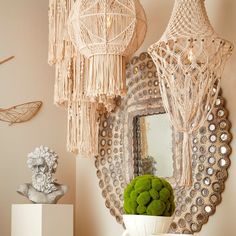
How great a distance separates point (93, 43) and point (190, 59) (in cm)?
44

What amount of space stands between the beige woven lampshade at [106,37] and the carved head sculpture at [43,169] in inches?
19.7

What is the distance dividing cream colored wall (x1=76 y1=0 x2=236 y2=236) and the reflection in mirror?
1.09 feet

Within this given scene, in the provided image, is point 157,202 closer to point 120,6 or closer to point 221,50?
point 221,50

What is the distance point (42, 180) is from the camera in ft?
8.77

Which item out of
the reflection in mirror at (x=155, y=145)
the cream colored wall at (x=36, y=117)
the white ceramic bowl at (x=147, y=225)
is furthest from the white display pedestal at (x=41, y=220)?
the white ceramic bowl at (x=147, y=225)

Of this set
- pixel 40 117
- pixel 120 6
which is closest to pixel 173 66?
pixel 120 6

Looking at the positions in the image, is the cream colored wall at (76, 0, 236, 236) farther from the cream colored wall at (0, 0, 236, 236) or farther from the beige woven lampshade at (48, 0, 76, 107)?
the beige woven lampshade at (48, 0, 76, 107)

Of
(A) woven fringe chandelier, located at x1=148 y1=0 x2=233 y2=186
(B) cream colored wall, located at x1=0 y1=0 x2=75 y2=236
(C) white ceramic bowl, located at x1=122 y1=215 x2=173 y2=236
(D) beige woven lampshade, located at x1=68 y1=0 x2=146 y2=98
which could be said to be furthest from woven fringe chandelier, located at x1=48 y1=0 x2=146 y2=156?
(C) white ceramic bowl, located at x1=122 y1=215 x2=173 y2=236

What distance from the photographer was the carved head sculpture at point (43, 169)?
8.78 ft

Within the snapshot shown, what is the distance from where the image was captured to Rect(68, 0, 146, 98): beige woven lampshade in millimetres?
2305

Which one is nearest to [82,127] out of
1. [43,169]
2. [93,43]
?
[43,169]

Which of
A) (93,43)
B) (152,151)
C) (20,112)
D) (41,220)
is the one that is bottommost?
(41,220)

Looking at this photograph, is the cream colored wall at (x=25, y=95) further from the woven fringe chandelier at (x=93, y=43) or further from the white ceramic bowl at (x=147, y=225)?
the white ceramic bowl at (x=147, y=225)

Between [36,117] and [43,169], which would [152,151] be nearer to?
[43,169]
